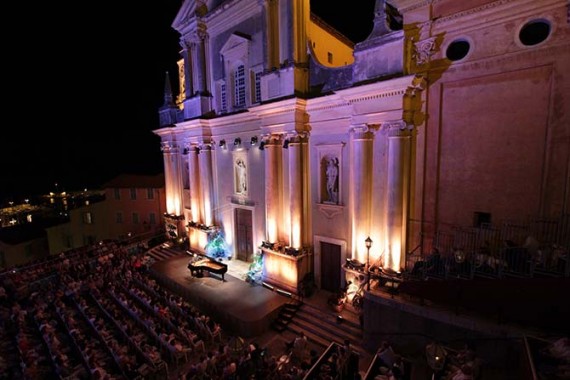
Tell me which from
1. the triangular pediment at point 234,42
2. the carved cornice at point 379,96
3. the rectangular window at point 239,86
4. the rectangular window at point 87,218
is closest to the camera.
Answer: the carved cornice at point 379,96

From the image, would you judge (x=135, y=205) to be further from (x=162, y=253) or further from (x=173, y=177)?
(x=162, y=253)

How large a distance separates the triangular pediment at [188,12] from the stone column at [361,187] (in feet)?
44.3

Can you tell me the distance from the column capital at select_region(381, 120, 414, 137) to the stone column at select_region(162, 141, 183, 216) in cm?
1666

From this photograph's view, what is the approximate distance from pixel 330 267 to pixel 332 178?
172 inches

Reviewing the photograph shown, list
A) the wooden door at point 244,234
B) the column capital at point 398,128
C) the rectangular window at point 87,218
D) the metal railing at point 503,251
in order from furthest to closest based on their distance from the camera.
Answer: the rectangular window at point 87,218 < the wooden door at point 244,234 < the column capital at point 398,128 < the metal railing at point 503,251

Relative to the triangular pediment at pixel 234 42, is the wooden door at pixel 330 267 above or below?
below

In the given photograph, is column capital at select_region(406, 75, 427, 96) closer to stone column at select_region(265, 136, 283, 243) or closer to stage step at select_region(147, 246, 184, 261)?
stone column at select_region(265, 136, 283, 243)

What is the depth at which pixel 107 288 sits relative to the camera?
15977mm

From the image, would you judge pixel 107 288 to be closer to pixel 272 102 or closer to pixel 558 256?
pixel 272 102

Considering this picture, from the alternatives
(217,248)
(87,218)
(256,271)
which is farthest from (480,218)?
(87,218)

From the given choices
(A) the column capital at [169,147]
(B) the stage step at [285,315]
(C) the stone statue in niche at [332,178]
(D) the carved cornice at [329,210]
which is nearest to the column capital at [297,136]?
(C) the stone statue in niche at [332,178]

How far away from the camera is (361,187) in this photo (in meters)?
11.8

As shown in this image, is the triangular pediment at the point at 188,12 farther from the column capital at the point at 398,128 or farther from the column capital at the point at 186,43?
the column capital at the point at 398,128

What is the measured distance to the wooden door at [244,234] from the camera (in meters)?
17.7
